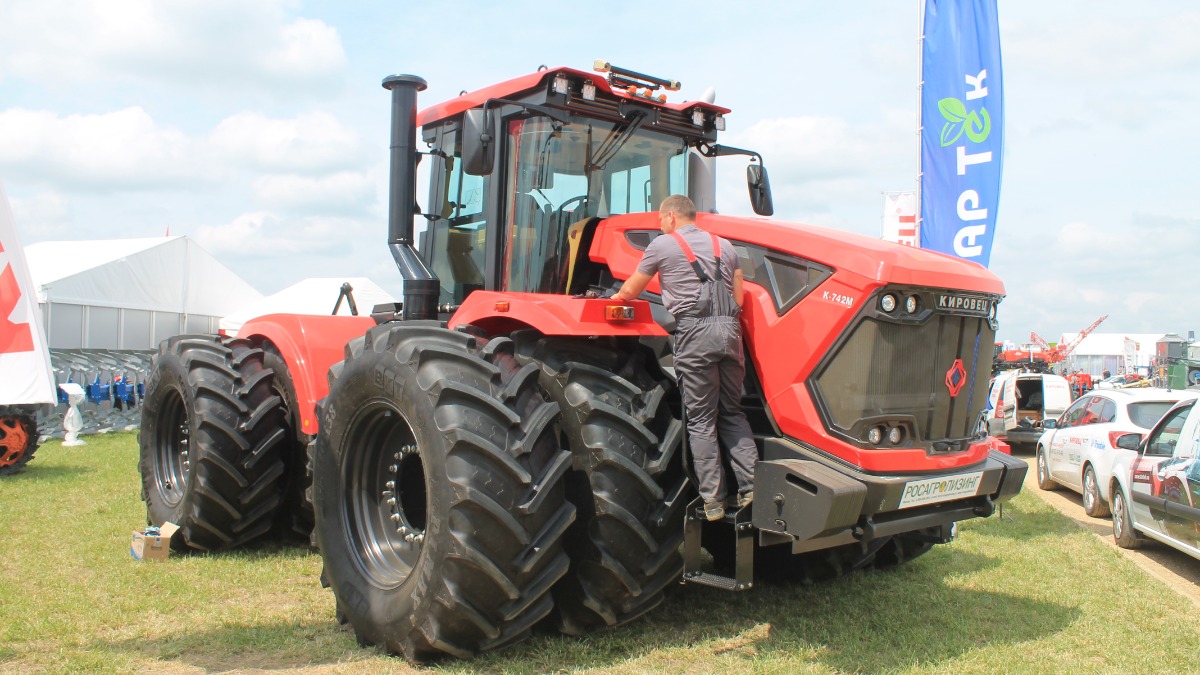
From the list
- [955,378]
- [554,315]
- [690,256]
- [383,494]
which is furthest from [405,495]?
[955,378]

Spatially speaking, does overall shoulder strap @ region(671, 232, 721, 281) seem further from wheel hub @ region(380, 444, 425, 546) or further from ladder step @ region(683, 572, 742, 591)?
wheel hub @ region(380, 444, 425, 546)

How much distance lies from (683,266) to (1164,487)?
550 centimetres

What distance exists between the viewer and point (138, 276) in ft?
65.1

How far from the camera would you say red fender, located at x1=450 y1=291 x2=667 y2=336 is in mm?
4457

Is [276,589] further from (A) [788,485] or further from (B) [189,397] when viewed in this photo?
(A) [788,485]

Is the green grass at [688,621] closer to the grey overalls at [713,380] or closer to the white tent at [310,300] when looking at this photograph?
the grey overalls at [713,380]

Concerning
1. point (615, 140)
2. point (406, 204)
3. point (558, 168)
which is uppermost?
point (615, 140)

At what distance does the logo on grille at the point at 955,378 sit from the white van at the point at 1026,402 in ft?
46.2

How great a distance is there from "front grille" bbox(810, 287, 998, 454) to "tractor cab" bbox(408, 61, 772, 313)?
5.04 ft

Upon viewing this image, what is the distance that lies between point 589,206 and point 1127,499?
611cm

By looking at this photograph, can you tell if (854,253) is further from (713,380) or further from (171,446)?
(171,446)

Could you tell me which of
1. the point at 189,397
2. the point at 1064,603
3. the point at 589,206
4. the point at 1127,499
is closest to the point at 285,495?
the point at 189,397

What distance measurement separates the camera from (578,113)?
5270 mm

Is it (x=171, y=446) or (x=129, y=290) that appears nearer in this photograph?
(x=171, y=446)
